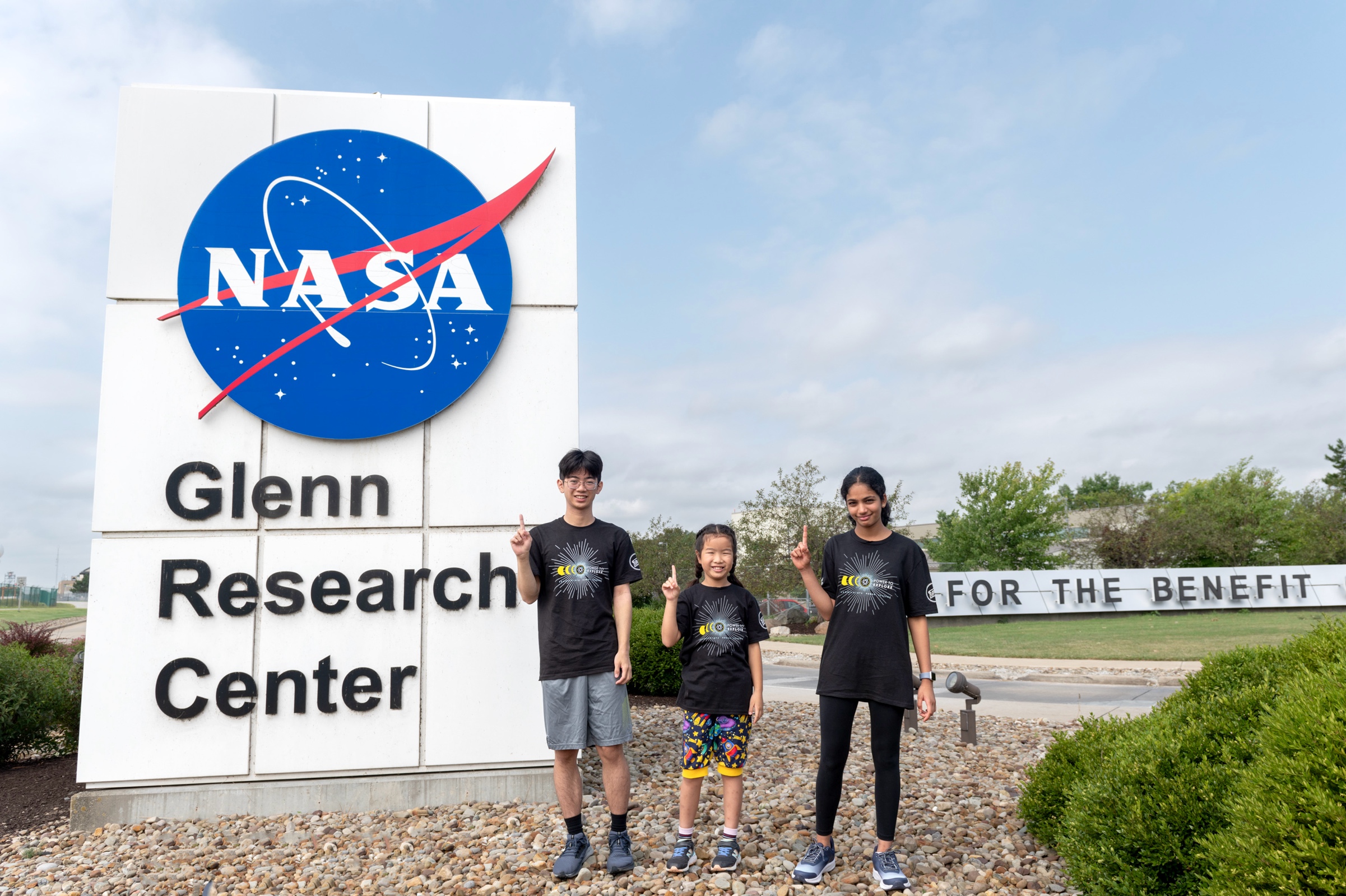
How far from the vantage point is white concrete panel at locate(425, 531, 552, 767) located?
4879 mm

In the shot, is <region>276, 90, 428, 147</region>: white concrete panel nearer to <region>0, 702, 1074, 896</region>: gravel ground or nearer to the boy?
the boy

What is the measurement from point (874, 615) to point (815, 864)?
113 cm

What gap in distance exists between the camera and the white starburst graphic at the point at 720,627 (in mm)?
3639

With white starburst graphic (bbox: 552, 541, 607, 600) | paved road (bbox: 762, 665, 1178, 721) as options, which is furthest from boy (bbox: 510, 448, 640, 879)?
paved road (bbox: 762, 665, 1178, 721)

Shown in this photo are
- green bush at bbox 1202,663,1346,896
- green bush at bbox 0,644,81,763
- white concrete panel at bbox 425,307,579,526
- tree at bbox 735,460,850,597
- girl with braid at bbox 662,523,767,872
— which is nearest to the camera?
green bush at bbox 1202,663,1346,896

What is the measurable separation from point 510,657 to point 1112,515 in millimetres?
40268

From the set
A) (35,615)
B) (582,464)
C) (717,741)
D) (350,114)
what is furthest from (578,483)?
(35,615)

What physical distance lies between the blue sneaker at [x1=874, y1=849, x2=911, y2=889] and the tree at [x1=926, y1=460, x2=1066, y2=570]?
36474 millimetres

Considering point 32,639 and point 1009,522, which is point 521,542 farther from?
point 1009,522

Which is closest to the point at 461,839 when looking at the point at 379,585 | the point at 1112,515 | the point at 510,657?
the point at 510,657

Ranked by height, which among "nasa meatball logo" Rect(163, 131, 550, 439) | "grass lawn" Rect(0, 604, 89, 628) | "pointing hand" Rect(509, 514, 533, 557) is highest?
"nasa meatball logo" Rect(163, 131, 550, 439)

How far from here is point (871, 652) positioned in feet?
11.2

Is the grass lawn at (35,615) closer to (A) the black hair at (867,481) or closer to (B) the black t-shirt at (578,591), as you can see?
(B) the black t-shirt at (578,591)

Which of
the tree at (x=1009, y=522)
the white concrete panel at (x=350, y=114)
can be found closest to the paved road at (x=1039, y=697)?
the white concrete panel at (x=350, y=114)
